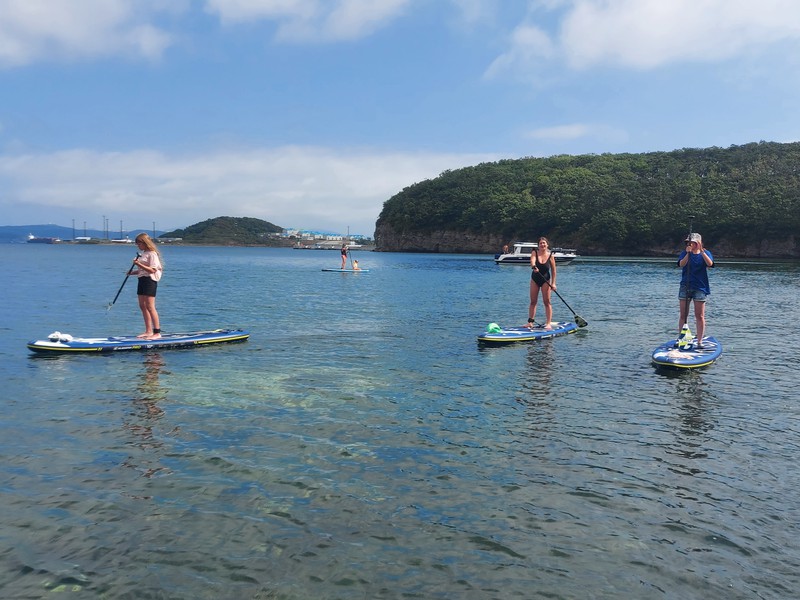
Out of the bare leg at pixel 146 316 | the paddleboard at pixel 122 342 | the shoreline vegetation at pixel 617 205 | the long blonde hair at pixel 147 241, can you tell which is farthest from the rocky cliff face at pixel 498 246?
the long blonde hair at pixel 147 241

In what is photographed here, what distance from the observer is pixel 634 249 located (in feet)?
407

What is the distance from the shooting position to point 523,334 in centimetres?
1711

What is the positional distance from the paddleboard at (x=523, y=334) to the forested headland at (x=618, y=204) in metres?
100

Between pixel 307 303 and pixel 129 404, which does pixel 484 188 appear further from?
pixel 129 404

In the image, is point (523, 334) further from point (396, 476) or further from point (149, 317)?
point (396, 476)

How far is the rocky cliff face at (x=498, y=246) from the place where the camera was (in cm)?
10562

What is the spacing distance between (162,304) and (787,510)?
25.8 m

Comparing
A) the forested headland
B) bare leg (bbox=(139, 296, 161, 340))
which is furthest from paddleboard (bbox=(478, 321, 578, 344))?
the forested headland

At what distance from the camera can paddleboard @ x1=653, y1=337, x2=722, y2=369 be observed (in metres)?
13.3

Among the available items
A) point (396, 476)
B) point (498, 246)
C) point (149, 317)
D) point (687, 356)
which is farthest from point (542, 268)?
point (498, 246)

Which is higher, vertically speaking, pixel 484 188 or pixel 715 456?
pixel 484 188

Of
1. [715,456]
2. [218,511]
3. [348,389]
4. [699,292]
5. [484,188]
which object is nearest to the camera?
[218,511]

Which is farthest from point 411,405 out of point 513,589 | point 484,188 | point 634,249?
point 484,188

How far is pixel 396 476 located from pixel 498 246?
487 feet
